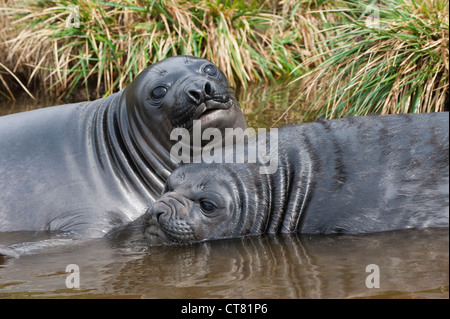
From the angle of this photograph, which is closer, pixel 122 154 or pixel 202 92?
pixel 202 92

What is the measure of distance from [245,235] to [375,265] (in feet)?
3.80

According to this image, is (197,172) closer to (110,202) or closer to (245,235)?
(245,235)

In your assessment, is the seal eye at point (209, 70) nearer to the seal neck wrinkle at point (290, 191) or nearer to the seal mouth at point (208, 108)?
the seal mouth at point (208, 108)

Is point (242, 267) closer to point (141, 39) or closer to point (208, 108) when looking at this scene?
point (208, 108)

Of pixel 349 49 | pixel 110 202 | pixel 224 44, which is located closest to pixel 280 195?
pixel 110 202

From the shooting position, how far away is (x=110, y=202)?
6082 millimetres

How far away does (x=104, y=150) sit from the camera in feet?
21.0

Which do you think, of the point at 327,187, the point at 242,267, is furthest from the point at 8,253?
the point at 327,187

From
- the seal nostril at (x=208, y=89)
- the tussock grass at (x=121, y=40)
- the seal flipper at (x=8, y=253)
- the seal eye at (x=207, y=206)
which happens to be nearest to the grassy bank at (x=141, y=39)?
the tussock grass at (x=121, y=40)

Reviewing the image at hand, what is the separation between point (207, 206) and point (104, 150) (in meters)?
1.49

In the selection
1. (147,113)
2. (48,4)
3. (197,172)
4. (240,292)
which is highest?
(48,4)

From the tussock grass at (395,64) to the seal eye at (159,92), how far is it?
6.40ft

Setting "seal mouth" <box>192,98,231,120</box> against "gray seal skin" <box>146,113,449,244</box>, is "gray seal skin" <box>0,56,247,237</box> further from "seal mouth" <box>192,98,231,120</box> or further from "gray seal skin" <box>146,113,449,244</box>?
"gray seal skin" <box>146,113,449,244</box>

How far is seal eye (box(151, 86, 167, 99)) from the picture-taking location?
249 inches
